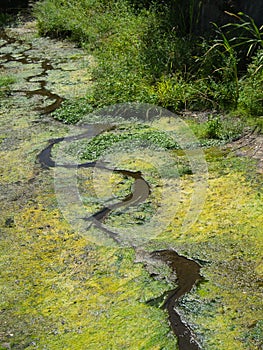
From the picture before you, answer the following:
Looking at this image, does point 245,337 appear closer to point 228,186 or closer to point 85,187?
point 228,186

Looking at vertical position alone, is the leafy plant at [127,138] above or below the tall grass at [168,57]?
below

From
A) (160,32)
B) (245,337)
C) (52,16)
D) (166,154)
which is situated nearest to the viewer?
(245,337)

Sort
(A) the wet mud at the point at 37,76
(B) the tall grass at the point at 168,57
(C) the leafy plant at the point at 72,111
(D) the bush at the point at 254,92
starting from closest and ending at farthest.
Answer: (D) the bush at the point at 254,92, (B) the tall grass at the point at 168,57, (C) the leafy plant at the point at 72,111, (A) the wet mud at the point at 37,76

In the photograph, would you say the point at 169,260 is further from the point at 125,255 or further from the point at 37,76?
the point at 37,76

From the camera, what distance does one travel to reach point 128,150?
357 cm

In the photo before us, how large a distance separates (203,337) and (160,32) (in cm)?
379

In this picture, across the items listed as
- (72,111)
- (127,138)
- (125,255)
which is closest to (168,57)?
(72,111)

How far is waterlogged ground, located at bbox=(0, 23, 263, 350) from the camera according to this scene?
204 centimetres

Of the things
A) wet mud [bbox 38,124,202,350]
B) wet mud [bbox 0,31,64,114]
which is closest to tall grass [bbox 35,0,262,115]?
wet mud [bbox 0,31,64,114]

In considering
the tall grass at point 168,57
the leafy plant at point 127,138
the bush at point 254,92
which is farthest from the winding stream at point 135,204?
the bush at point 254,92

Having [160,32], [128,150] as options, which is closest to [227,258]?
[128,150]

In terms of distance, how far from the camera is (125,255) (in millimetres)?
2498

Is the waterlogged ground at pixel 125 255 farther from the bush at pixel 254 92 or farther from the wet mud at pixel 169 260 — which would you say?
the bush at pixel 254 92

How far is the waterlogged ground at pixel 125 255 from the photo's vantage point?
2.04 meters
